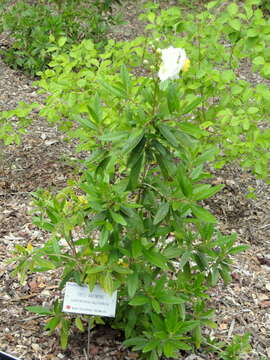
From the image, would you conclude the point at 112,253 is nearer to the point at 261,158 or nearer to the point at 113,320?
the point at 113,320

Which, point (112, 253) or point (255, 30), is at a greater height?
point (255, 30)

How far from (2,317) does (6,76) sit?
3000 millimetres

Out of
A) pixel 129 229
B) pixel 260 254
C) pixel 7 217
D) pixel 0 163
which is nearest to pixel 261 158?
pixel 260 254

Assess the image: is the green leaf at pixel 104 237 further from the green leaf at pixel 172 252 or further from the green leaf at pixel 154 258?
the green leaf at pixel 172 252

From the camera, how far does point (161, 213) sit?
2.10 meters

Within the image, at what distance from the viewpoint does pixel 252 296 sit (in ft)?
10.1

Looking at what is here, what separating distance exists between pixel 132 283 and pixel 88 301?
219mm

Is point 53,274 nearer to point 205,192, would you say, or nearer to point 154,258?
point 154,258

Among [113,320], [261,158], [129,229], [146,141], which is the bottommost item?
[113,320]

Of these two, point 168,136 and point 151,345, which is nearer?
point 168,136

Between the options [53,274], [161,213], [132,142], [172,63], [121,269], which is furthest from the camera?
[53,274]

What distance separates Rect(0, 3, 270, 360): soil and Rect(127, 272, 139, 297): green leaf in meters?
0.47

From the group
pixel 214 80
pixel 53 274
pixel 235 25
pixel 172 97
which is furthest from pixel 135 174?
pixel 235 25

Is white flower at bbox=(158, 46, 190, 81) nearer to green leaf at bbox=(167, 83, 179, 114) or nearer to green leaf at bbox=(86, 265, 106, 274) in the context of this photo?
green leaf at bbox=(167, 83, 179, 114)
